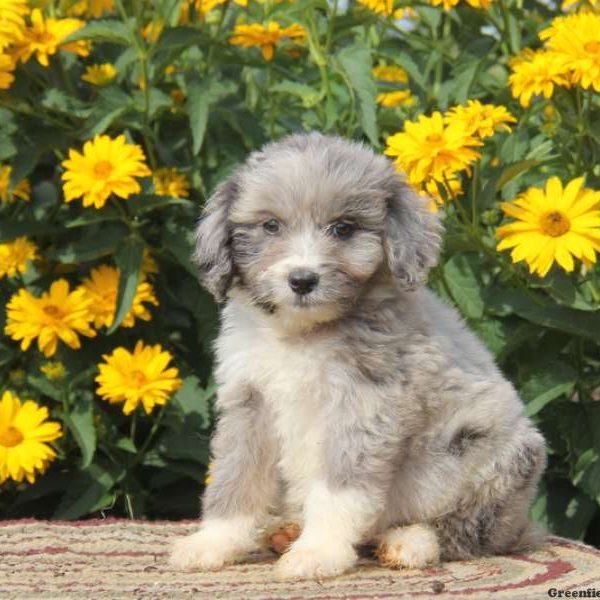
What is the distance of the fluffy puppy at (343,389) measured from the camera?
502 cm

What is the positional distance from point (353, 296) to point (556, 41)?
5.65ft

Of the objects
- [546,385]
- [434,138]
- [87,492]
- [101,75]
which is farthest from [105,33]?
[546,385]

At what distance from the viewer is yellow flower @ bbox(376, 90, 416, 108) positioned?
7480mm

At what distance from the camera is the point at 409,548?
17.0 feet

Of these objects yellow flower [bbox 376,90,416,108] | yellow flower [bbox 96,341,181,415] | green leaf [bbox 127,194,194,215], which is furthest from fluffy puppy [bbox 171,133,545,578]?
yellow flower [bbox 376,90,416,108]

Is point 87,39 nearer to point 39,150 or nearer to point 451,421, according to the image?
point 39,150

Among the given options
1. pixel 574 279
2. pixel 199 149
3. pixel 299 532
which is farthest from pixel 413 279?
pixel 199 149

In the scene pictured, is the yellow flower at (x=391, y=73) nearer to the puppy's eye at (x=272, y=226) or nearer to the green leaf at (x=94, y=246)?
the green leaf at (x=94, y=246)

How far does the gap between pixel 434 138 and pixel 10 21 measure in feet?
6.64

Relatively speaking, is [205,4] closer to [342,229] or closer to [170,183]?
[170,183]

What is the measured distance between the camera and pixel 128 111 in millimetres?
6883

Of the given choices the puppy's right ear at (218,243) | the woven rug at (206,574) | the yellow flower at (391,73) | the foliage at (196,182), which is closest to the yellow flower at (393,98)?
the foliage at (196,182)

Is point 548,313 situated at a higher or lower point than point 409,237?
lower

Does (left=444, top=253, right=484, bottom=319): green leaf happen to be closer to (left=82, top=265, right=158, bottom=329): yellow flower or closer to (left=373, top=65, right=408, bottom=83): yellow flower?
(left=82, top=265, right=158, bottom=329): yellow flower
